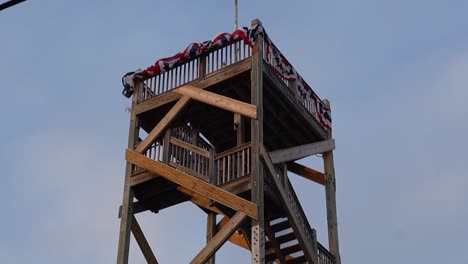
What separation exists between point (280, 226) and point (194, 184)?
272 centimetres

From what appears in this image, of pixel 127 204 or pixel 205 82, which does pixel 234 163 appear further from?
pixel 127 204

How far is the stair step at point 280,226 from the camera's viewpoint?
19547 mm

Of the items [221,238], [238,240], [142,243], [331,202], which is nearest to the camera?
[221,238]

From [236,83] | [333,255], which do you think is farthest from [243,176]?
[333,255]

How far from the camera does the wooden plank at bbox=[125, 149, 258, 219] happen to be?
673 inches

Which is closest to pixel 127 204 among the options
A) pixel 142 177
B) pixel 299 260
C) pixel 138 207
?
pixel 138 207

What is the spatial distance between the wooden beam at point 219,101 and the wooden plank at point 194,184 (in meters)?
1.69

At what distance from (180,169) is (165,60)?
2776mm

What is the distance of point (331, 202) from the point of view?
2059cm

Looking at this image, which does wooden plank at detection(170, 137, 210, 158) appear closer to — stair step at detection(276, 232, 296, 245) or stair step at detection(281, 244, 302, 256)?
stair step at detection(276, 232, 296, 245)

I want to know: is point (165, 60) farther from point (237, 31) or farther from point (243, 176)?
point (243, 176)

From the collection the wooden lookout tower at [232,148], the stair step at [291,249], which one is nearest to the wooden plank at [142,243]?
the wooden lookout tower at [232,148]

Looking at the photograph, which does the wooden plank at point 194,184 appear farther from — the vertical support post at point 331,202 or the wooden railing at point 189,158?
the vertical support post at point 331,202

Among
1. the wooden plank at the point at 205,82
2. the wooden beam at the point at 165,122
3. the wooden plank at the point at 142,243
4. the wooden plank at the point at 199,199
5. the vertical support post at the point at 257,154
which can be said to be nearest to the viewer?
the vertical support post at the point at 257,154
